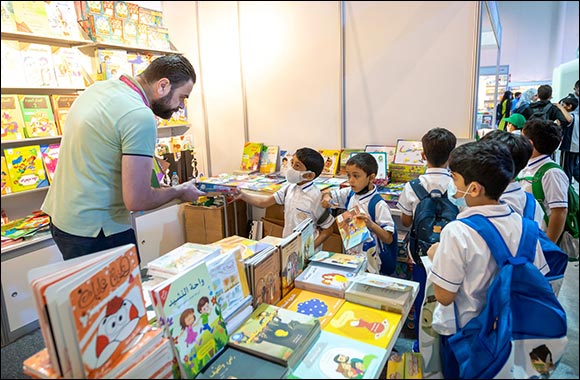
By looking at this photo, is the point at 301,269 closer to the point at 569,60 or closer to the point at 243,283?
the point at 243,283

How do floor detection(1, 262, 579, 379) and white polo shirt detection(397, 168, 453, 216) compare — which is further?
white polo shirt detection(397, 168, 453, 216)

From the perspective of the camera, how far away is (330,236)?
2.10 meters

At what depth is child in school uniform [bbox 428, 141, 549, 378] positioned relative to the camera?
1136mm

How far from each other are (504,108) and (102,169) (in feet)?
8.11

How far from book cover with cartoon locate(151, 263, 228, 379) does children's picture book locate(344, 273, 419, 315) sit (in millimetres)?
504

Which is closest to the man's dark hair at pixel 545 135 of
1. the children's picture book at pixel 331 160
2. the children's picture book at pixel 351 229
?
the children's picture book at pixel 351 229

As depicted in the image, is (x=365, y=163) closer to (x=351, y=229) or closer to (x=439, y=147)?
(x=439, y=147)

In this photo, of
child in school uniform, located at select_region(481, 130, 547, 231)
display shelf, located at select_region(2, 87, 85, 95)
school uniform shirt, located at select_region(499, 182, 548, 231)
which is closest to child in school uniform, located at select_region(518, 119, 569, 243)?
child in school uniform, located at select_region(481, 130, 547, 231)

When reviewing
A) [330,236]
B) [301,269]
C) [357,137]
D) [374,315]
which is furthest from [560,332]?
[357,137]

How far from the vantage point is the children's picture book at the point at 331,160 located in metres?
3.23

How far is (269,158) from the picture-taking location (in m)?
3.58

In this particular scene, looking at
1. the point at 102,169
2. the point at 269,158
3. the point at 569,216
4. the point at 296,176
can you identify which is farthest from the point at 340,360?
the point at 269,158

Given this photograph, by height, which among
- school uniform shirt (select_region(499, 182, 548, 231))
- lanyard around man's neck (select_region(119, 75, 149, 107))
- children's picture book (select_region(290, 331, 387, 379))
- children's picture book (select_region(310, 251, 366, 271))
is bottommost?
children's picture book (select_region(290, 331, 387, 379))

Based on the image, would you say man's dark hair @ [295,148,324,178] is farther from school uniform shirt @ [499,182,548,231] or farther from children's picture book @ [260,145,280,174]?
children's picture book @ [260,145,280,174]
